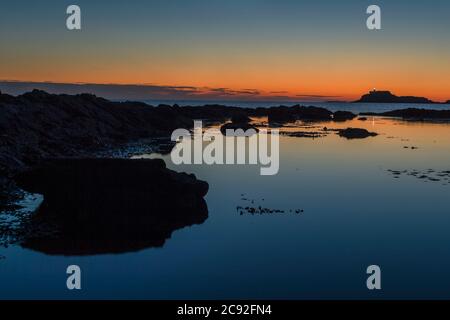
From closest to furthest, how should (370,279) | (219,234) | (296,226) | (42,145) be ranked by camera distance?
(370,279) < (219,234) < (296,226) < (42,145)

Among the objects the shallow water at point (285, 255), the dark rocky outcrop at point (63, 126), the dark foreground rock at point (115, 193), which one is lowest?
the shallow water at point (285, 255)

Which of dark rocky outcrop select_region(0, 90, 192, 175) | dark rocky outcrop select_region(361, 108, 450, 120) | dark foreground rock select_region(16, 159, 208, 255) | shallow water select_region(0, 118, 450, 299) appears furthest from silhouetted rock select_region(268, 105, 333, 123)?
dark foreground rock select_region(16, 159, 208, 255)

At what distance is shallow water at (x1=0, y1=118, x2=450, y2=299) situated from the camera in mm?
15047

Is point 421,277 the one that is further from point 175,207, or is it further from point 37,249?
point 37,249

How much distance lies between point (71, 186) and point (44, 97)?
140 ft

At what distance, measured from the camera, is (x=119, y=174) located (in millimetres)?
23125

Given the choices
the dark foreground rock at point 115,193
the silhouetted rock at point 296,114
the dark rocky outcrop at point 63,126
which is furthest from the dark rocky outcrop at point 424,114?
the dark foreground rock at point 115,193

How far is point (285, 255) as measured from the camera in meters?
18.2

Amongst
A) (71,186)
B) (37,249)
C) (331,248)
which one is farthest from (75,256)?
(331,248)

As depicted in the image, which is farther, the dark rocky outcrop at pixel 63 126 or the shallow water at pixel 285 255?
the dark rocky outcrop at pixel 63 126

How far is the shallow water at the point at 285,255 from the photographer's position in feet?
49.4

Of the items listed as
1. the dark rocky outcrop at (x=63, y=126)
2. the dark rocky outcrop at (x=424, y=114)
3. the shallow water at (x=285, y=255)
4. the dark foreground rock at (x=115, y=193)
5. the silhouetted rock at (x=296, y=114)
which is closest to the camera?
the shallow water at (x=285, y=255)

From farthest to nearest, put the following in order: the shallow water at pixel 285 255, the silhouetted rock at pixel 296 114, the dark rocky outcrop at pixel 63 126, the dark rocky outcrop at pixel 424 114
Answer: the dark rocky outcrop at pixel 424 114
the silhouetted rock at pixel 296 114
the dark rocky outcrop at pixel 63 126
the shallow water at pixel 285 255

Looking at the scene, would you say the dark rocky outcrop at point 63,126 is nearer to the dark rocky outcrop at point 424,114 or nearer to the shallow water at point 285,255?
the shallow water at point 285,255
